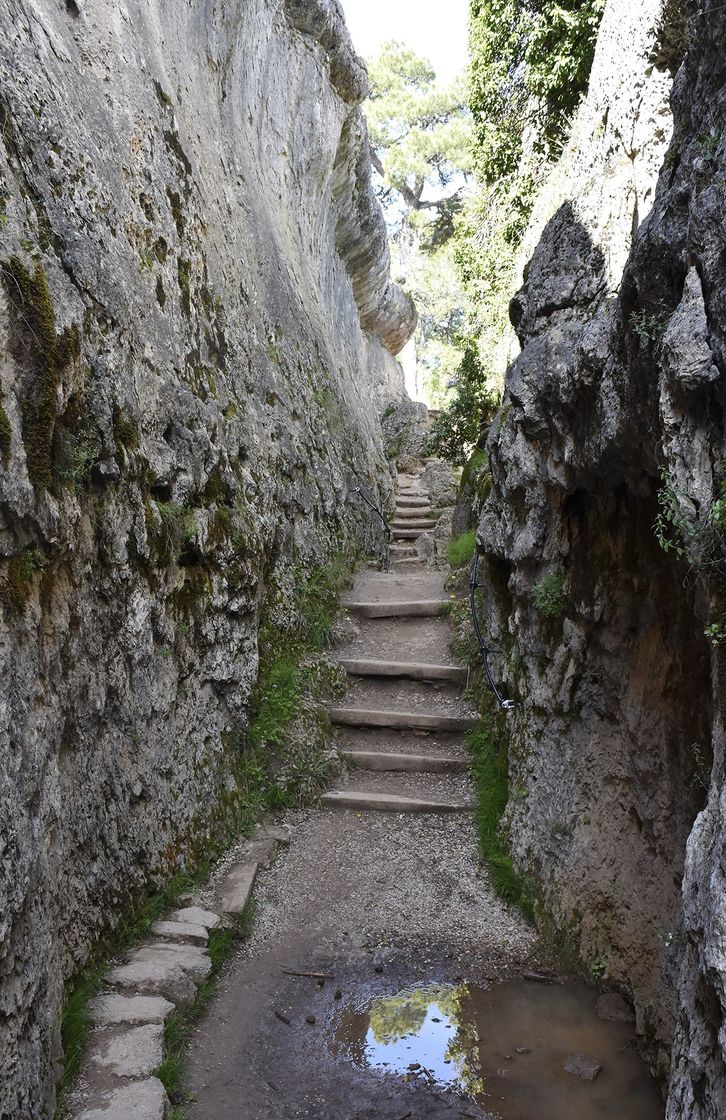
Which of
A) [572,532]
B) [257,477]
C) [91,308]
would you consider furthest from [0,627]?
[257,477]

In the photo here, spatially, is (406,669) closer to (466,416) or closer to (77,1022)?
(466,416)

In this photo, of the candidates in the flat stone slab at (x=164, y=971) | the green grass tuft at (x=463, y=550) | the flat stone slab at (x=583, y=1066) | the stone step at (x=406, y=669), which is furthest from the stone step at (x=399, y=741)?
the flat stone slab at (x=583, y=1066)

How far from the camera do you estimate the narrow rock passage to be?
4402 millimetres

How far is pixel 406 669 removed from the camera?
912cm

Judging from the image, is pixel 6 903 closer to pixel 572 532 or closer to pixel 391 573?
pixel 572 532

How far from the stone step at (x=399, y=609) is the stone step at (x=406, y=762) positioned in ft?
8.72

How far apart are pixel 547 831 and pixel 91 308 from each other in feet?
16.2

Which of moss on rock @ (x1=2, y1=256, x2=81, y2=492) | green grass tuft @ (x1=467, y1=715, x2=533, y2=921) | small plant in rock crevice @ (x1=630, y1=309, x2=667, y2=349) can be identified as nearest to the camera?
small plant in rock crevice @ (x1=630, y1=309, x2=667, y2=349)

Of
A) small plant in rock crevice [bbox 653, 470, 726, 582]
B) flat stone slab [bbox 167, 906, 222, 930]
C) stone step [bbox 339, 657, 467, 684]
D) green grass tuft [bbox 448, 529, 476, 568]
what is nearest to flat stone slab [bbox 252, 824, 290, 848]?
flat stone slab [bbox 167, 906, 222, 930]

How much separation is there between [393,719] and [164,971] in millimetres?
4065

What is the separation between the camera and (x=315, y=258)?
14.6 meters

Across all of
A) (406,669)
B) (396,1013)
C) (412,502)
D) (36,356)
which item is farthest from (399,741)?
(412,502)

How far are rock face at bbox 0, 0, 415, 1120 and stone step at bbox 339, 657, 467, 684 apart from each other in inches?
50.5

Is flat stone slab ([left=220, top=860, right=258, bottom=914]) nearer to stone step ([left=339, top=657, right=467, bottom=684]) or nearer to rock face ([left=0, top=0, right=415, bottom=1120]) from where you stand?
rock face ([left=0, top=0, right=415, bottom=1120])
